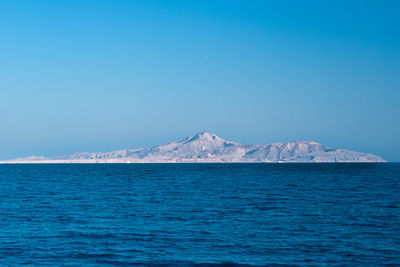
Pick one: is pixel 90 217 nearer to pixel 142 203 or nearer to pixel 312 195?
pixel 142 203

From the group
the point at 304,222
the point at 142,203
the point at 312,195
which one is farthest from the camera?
the point at 312,195

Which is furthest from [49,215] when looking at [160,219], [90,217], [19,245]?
[19,245]

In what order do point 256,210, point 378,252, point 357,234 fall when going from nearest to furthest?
point 378,252 < point 357,234 < point 256,210

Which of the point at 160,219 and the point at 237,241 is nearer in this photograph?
the point at 237,241

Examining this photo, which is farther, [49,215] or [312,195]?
[312,195]

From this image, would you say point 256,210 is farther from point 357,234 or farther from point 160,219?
point 357,234

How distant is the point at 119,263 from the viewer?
2873 cm

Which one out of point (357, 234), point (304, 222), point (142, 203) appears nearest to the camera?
point (357, 234)

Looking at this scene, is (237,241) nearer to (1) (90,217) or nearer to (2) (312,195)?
(1) (90,217)

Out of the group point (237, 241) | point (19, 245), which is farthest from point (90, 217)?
point (237, 241)

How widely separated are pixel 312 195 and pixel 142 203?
87.0 feet

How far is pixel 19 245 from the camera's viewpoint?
3350 cm

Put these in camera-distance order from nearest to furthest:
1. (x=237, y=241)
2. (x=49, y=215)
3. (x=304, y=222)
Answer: (x=237, y=241), (x=304, y=222), (x=49, y=215)

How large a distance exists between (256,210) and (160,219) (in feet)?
40.9
